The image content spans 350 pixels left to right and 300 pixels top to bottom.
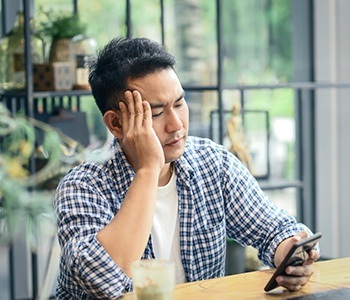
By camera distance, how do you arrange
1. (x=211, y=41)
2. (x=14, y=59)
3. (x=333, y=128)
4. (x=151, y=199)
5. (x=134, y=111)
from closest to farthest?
1. (x=151, y=199)
2. (x=134, y=111)
3. (x=14, y=59)
4. (x=211, y=41)
5. (x=333, y=128)

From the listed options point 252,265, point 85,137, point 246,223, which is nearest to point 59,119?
point 85,137

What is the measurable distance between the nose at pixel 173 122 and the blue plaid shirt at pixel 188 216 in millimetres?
156

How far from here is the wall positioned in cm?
423

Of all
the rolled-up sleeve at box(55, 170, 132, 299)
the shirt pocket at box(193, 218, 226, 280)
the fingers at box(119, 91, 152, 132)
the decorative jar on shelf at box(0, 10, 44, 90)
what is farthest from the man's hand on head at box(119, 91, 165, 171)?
the decorative jar on shelf at box(0, 10, 44, 90)

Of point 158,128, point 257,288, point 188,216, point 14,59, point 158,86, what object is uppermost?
point 14,59

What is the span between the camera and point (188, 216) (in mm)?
2131

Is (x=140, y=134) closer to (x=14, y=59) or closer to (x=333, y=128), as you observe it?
(x=14, y=59)

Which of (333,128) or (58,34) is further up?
(58,34)

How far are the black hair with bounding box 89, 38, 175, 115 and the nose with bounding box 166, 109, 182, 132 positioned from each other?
0.12m

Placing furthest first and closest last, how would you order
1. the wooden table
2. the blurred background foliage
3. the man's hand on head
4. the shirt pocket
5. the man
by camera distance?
the blurred background foliage < the shirt pocket < the man's hand on head < the man < the wooden table

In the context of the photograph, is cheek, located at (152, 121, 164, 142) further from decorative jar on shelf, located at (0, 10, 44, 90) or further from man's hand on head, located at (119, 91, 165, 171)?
decorative jar on shelf, located at (0, 10, 44, 90)

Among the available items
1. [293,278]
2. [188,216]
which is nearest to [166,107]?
[188,216]

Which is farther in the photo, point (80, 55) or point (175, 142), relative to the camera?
point (80, 55)

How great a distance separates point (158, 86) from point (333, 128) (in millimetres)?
2400
